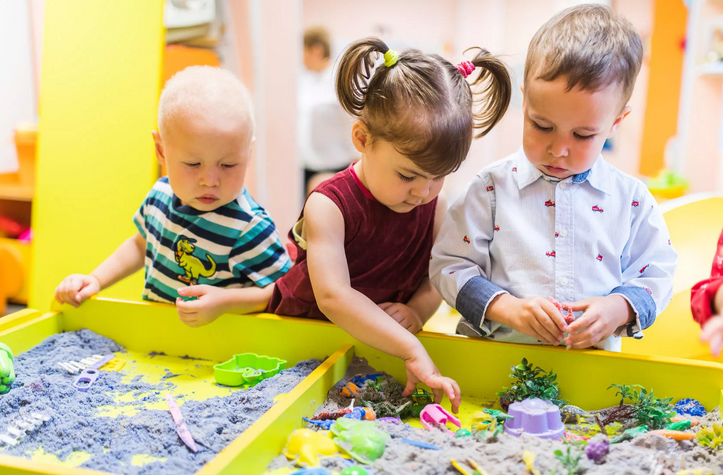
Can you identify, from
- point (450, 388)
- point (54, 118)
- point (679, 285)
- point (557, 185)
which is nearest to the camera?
point (450, 388)

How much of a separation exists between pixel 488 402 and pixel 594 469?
26 cm

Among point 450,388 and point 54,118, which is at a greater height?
point 54,118

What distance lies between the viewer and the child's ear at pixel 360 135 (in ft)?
3.07

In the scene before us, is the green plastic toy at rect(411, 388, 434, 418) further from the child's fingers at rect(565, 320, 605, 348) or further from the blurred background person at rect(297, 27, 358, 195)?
the blurred background person at rect(297, 27, 358, 195)

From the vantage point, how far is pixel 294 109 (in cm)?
250

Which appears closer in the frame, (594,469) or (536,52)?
(594,469)

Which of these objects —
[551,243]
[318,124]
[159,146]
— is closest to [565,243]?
[551,243]

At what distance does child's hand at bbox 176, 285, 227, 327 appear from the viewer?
1.01m

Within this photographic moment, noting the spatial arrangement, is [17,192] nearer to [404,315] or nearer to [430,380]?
[404,315]

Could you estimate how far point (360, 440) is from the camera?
0.70 metres

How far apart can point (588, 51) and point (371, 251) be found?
0.45m

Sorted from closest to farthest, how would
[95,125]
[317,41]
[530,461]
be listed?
1. [530,461]
2. [95,125]
3. [317,41]

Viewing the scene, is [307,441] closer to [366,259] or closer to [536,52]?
[366,259]

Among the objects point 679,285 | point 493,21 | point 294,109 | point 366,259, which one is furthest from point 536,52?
point 493,21
